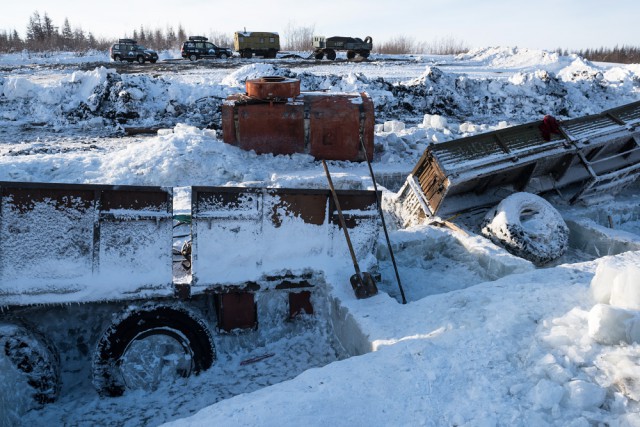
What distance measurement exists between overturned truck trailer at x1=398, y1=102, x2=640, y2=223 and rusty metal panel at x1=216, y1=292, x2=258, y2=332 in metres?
3.12

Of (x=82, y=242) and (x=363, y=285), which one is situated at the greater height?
(x=82, y=242)

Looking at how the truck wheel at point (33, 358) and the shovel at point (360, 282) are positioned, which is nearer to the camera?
the truck wheel at point (33, 358)

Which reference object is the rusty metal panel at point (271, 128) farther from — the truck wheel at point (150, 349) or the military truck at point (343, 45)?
the military truck at point (343, 45)

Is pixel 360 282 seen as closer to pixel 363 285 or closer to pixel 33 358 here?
pixel 363 285

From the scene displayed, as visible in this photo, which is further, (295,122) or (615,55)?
(615,55)

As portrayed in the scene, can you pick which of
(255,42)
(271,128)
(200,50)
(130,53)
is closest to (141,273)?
A: (271,128)

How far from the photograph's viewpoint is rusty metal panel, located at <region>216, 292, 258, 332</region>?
4.73m

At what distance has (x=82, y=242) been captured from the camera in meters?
4.36

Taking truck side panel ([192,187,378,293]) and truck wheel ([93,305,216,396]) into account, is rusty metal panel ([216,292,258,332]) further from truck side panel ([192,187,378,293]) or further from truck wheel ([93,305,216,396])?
truck wheel ([93,305,216,396])

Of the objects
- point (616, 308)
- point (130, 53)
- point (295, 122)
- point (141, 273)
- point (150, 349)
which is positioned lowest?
point (150, 349)

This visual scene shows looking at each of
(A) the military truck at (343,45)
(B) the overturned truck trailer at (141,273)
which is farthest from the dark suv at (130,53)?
(B) the overturned truck trailer at (141,273)

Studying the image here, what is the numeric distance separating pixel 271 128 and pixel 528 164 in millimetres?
5328

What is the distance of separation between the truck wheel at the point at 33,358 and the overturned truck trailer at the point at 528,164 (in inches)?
192

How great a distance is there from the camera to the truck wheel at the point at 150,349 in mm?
4184
